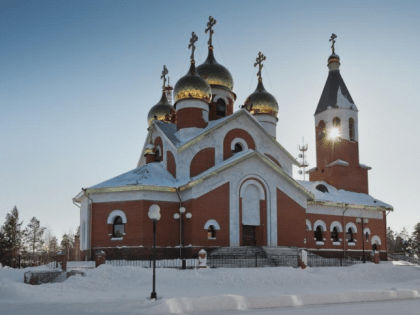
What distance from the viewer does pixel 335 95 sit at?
3388 centimetres

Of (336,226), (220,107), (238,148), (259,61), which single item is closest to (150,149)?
(238,148)

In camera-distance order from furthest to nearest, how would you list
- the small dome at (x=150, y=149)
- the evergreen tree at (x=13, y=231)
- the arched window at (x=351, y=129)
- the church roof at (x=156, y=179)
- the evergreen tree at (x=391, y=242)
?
the evergreen tree at (x=391, y=242) → the evergreen tree at (x=13, y=231) → the arched window at (x=351, y=129) → the small dome at (x=150, y=149) → the church roof at (x=156, y=179)

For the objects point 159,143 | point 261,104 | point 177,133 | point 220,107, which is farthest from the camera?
point 261,104

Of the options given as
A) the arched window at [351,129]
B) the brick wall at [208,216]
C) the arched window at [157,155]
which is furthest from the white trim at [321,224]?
the arched window at [157,155]

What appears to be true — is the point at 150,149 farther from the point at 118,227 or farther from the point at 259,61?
the point at 259,61

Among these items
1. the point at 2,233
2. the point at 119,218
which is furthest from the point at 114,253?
the point at 2,233

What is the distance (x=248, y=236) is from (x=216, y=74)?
10934 millimetres

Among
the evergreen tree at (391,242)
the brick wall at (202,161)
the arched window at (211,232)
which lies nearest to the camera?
the arched window at (211,232)

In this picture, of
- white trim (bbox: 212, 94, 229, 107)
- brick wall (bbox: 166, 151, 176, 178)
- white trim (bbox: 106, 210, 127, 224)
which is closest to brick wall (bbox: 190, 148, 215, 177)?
brick wall (bbox: 166, 151, 176, 178)

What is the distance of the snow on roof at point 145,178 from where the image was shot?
24531 millimetres

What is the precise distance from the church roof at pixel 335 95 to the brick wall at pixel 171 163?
13.0 metres

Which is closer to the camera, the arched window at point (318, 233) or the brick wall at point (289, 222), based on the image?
the brick wall at point (289, 222)

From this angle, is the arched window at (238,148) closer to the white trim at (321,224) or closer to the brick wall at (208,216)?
the brick wall at (208,216)

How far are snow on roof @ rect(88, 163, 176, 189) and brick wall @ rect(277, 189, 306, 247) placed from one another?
619 centimetres
